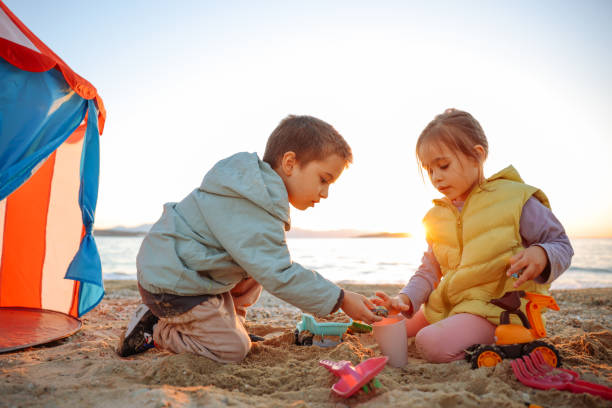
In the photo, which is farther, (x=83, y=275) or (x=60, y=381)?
(x=83, y=275)

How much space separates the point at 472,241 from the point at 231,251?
1498 mm

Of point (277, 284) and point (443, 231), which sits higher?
point (443, 231)

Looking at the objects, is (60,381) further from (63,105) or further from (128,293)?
(128,293)

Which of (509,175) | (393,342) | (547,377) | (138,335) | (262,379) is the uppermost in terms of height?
(509,175)

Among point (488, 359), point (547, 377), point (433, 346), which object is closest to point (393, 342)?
point (433, 346)

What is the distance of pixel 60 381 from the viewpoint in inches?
Result: 72.3

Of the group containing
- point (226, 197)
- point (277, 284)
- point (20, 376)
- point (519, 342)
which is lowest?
point (20, 376)

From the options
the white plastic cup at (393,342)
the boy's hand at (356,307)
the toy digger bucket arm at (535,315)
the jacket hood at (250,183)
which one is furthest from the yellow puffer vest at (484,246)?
the jacket hood at (250,183)

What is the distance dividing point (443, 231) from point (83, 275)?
304 centimetres

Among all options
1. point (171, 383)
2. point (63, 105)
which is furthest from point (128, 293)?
point (171, 383)

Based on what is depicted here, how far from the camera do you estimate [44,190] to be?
4.00 metres

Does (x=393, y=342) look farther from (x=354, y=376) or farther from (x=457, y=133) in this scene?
(x=457, y=133)

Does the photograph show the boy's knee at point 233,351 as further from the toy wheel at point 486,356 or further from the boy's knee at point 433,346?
the toy wheel at point 486,356

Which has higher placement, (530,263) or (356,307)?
(530,263)
